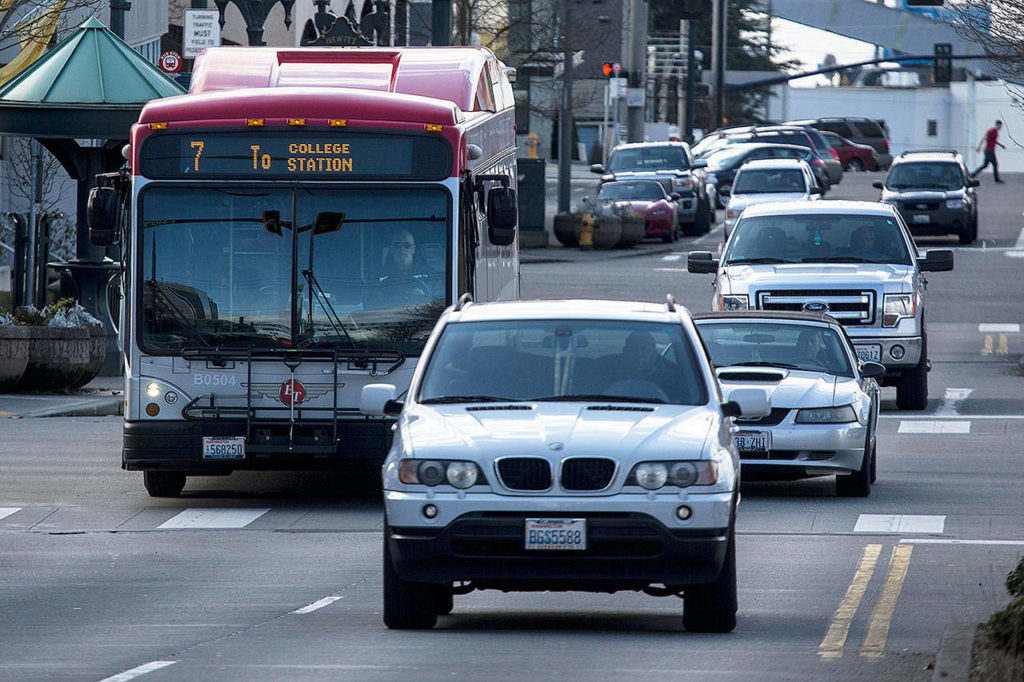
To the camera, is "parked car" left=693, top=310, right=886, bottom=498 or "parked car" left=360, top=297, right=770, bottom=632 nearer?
"parked car" left=360, top=297, right=770, bottom=632

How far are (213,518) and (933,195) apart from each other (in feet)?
102

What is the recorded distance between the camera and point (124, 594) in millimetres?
11070

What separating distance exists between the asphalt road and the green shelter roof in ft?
12.9

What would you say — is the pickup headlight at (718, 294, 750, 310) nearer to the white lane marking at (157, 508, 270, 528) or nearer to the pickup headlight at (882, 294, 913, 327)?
the pickup headlight at (882, 294, 913, 327)

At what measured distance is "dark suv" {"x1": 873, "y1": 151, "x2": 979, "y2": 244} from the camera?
4284cm

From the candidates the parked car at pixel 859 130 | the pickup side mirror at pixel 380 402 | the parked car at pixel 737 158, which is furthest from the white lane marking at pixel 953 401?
the parked car at pixel 859 130

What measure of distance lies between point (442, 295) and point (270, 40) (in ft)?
129

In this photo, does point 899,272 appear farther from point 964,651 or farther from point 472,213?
point 964,651

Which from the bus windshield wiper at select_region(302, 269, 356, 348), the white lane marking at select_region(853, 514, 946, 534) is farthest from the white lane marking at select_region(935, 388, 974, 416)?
the bus windshield wiper at select_region(302, 269, 356, 348)

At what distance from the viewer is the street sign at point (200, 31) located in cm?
2775

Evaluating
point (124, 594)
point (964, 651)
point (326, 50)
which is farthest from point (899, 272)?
point (964, 651)

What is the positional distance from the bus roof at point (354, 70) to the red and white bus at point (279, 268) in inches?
54.8

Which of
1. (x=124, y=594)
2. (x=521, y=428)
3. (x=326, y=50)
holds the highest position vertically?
(x=326, y=50)

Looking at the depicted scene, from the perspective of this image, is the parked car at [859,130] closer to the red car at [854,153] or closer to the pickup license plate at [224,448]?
the red car at [854,153]
